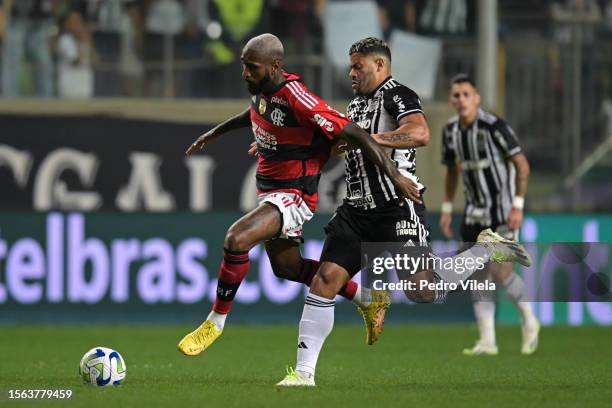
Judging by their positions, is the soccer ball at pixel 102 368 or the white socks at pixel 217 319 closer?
the soccer ball at pixel 102 368

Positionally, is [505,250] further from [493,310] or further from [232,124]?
[493,310]

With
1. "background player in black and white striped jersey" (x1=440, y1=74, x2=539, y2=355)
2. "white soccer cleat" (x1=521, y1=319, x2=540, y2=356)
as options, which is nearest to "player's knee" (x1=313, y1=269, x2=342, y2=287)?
"background player in black and white striped jersey" (x1=440, y1=74, x2=539, y2=355)

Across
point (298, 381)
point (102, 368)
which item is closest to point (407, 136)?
point (298, 381)

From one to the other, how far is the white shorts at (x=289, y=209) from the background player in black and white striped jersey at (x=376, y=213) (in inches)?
7.6

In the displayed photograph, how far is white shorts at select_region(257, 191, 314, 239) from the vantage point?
7992mm

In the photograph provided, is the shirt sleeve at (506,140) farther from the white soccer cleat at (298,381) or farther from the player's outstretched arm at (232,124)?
the white soccer cleat at (298,381)

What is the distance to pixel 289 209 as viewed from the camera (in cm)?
802

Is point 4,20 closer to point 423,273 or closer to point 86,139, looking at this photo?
point 86,139

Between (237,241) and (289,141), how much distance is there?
748 millimetres

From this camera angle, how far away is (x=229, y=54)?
51.0 ft

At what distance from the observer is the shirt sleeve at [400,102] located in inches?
307

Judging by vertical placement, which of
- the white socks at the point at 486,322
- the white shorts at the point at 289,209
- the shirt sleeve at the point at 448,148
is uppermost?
the shirt sleeve at the point at 448,148

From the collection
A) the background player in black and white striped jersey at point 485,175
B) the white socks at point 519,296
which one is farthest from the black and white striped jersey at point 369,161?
the white socks at point 519,296

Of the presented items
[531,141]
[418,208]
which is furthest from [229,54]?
[418,208]
